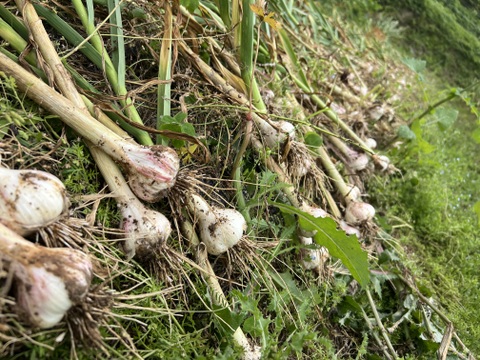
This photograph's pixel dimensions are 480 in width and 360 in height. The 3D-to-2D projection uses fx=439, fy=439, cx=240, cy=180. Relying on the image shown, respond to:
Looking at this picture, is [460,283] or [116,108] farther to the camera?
[460,283]

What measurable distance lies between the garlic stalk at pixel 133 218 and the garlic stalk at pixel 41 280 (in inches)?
9.2

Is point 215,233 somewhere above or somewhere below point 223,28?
below

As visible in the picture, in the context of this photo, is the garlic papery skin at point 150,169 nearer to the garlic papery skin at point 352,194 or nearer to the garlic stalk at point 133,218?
the garlic stalk at point 133,218

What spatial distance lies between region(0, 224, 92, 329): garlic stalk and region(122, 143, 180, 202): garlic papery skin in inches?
12.1

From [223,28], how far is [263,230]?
795 mm

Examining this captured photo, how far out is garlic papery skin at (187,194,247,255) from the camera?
3.93 feet

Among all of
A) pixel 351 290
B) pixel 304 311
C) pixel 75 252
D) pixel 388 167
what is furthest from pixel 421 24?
pixel 75 252

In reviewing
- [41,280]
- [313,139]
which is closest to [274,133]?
[313,139]

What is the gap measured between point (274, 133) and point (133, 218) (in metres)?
0.60

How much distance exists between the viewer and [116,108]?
1258mm

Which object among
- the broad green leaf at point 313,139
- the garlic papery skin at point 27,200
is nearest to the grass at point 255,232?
the broad green leaf at point 313,139

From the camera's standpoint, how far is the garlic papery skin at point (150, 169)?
1.10 meters

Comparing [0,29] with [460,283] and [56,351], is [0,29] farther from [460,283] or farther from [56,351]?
[460,283]

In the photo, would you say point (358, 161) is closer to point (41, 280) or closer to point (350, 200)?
point (350, 200)
